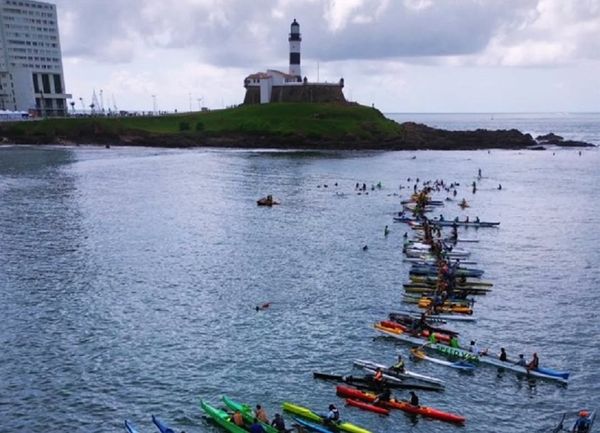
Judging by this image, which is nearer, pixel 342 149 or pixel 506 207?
pixel 506 207

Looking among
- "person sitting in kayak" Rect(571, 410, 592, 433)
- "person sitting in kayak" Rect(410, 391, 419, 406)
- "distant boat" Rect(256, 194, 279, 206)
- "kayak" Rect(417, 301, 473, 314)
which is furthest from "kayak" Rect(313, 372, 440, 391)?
"distant boat" Rect(256, 194, 279, 206)

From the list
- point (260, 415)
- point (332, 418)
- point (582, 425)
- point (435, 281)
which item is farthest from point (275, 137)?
point (582, 425)

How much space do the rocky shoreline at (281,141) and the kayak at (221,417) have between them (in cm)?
15696

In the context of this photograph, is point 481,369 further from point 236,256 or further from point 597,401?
point 236,256

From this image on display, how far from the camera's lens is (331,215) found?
3420 inches

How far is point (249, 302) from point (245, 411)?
18.2 m

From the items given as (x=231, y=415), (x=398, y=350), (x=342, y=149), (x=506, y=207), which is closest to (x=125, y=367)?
(x=231, y=415)

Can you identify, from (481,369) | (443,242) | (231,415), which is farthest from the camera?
(443,242)

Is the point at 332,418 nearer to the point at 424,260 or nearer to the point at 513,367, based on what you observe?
the point at 513,367

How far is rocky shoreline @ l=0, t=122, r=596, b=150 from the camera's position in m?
188

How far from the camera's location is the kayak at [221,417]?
1238 inches

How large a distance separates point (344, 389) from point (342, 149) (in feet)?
506

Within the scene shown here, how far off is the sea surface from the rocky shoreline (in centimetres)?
8255

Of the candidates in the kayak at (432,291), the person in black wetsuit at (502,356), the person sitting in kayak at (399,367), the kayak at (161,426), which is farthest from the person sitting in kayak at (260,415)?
the kayak at (432,291)
